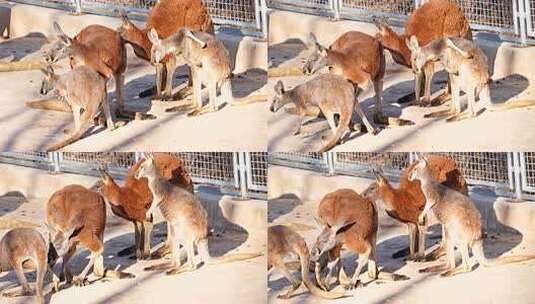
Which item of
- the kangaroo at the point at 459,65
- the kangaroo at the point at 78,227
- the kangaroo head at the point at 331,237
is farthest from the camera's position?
the kangaroo at the point at 459,65

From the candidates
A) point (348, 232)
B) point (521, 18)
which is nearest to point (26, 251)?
point (348, 232)

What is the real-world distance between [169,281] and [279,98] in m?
0.79

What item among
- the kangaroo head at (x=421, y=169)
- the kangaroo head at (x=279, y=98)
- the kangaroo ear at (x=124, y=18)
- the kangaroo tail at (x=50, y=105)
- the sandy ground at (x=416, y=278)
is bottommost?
the sandy ground at (x=416, y=278)

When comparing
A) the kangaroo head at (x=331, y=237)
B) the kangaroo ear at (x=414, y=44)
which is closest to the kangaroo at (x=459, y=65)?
the kangaroo ear at (x=414, y=44)

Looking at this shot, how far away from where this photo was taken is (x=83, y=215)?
11312 millimetres

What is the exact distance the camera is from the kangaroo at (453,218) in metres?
11.2

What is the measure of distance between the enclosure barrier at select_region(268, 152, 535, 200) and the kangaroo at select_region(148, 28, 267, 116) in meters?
0.31

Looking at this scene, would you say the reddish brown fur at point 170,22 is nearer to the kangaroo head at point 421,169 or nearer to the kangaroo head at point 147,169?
the kangaroo head at point 147,169

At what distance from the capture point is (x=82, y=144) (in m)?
11.5

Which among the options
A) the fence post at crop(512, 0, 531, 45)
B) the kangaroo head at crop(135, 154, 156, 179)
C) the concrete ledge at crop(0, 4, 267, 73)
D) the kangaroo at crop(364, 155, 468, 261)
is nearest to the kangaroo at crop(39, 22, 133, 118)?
the concrete ledge at crop(0, 4, 267, 73)

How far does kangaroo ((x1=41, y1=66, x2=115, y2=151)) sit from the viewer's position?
1145cm

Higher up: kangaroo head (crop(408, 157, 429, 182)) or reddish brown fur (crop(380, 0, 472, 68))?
reddish brown fur (crop(380, 0, 472, 68))

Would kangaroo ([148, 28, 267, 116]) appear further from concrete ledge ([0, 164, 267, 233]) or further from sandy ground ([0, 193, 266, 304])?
sandy ground ([0, 193, 266, 304])

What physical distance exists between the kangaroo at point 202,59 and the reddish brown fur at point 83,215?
1.76 feet
